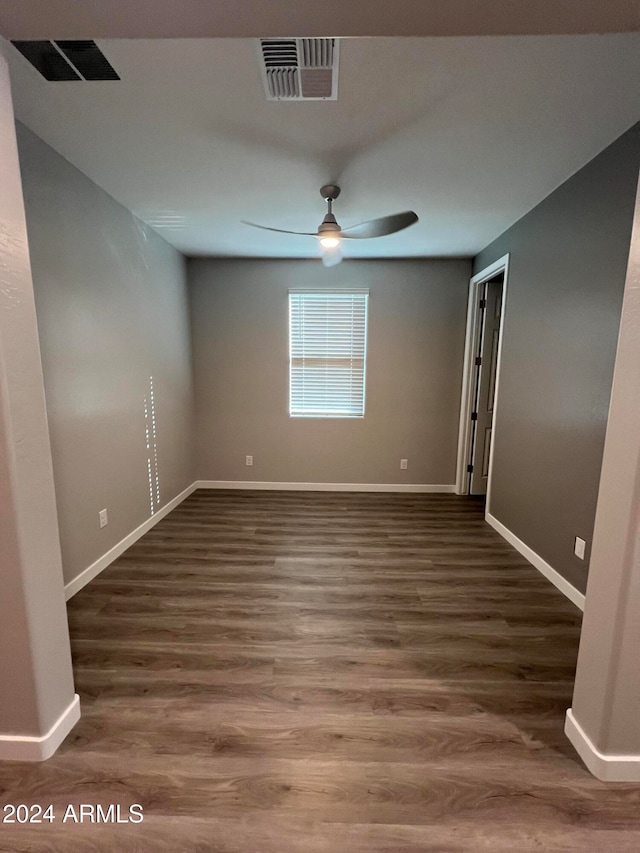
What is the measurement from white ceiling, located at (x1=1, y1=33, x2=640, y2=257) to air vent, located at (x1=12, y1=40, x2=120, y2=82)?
0.05 m

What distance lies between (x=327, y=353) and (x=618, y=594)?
11.4 ft

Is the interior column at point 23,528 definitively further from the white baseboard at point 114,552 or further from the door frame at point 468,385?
the door frame at point 468,385

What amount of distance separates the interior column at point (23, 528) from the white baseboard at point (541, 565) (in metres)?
2.71

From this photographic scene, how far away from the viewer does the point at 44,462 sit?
1236 millimetres

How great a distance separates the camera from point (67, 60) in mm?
1434

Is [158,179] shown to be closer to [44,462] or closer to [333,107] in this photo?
[333,107]

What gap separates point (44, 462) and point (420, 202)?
2.81m

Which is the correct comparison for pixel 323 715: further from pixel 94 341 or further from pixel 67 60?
pixel 67 60

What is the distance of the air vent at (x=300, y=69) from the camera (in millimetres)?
1345

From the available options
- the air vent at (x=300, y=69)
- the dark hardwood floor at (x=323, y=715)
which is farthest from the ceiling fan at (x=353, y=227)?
the dark hardwood floor at (x=323, y=715)

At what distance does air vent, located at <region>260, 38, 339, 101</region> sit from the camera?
1345 millimetres

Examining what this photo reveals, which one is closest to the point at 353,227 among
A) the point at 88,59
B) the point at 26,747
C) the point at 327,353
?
the point at 88,59

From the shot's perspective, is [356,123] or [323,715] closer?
[323,715]

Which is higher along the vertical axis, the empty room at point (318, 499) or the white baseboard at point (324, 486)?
the empty room at point (318, 499)
